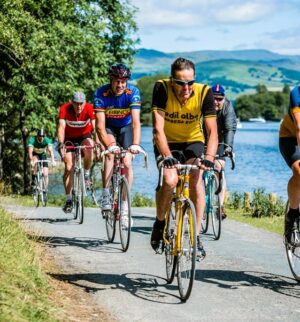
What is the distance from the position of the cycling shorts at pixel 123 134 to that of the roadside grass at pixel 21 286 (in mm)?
2602

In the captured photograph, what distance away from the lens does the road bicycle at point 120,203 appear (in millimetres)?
8828

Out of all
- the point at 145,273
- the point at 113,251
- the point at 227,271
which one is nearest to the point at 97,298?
the point at 145,273

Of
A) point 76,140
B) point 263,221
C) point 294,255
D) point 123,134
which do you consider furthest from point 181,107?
point 263,221

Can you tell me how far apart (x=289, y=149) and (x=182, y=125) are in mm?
1078

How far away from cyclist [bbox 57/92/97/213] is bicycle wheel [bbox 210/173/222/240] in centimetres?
223

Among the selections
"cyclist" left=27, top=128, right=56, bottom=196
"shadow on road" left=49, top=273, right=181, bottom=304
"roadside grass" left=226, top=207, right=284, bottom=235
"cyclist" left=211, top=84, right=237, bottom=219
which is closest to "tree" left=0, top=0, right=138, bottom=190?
"cyclist" left=27, top=128, right=56, bottom=196

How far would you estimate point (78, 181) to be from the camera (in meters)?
11.9

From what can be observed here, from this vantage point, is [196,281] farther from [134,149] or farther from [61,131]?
[61,131]

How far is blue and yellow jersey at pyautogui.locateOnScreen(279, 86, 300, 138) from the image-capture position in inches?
248

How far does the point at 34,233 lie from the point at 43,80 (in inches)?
705

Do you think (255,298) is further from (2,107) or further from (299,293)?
(2,107)

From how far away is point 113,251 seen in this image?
8.80m

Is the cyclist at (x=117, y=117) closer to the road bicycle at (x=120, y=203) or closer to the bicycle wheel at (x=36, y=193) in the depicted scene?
the road bicycle at (x=120, y=203)

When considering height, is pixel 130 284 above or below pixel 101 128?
below
